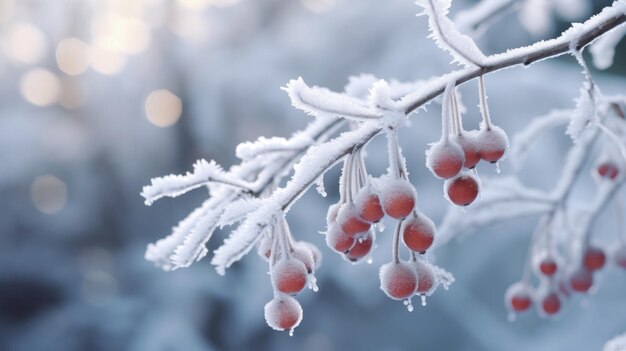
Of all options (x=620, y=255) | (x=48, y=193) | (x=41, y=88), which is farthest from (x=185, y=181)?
(x=41, y=88)

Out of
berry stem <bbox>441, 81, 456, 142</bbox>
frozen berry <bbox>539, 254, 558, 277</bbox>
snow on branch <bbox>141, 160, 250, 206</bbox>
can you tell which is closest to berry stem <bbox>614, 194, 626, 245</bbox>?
frozen berry <bbox>539, 254, 558, 277</bbox>

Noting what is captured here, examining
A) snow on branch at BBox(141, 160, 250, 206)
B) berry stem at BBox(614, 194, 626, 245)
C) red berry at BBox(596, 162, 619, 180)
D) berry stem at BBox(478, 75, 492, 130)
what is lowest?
berry stem at BBox(478, 75, 492, 130)

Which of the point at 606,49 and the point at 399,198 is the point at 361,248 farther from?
the point at 606,49

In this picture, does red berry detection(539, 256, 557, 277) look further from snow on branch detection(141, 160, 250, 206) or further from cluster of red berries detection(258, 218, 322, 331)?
snow on branch detection(141, 160, 250, 206)

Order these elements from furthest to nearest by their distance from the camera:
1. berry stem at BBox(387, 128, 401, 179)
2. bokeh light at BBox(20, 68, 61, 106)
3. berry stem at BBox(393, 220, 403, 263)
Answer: bokeh light at BBox(20, 68, 61, 106) < berry stem at BBox(393, 220, 403, 263) < berry stem at BBox(387, 128, 401, 179)

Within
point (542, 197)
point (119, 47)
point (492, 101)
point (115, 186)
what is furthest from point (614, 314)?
point (119, 47)

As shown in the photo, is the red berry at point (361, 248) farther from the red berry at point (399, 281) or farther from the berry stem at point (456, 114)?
the berry stem at point (456, 114)
